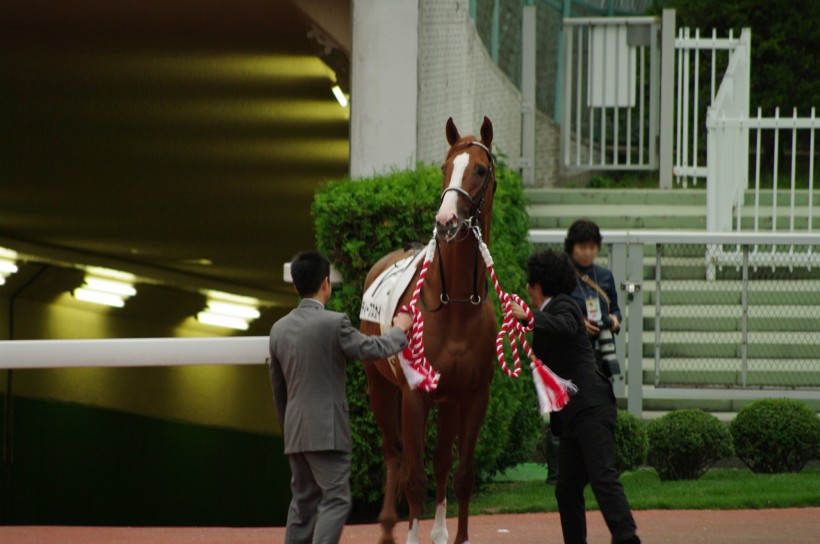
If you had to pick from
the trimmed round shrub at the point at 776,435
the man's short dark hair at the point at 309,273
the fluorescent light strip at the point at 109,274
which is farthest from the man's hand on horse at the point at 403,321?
the fluorescent light strip at the point at 109,274

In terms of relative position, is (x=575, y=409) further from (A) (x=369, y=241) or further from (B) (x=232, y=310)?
(B) (x=232, y=310)

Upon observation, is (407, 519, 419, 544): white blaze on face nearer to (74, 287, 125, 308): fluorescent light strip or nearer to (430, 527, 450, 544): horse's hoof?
(430, 527, 450, 544): horse's hoof

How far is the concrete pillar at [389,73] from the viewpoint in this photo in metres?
10.3

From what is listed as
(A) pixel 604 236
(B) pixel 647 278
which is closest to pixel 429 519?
(A) pixel 604 236

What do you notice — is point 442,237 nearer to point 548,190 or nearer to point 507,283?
point 507,283

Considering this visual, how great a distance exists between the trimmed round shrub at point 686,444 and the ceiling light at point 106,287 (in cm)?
946

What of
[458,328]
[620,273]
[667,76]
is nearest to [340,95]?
[667,76]

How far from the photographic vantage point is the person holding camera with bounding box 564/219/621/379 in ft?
24.0

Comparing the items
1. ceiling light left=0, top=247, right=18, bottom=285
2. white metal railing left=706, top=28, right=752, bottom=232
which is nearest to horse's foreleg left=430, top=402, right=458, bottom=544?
white metal railing left=706, top=28, right=752, bottom=232

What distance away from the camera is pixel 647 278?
12180mm

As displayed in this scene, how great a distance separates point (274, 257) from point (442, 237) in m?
11.8

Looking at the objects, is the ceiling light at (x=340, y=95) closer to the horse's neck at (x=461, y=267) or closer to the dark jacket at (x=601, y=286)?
the dark jacket at (x=601, y=286)

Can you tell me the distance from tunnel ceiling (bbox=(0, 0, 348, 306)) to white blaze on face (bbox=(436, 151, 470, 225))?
5911mm

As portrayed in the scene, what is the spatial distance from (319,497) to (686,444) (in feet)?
13.8
